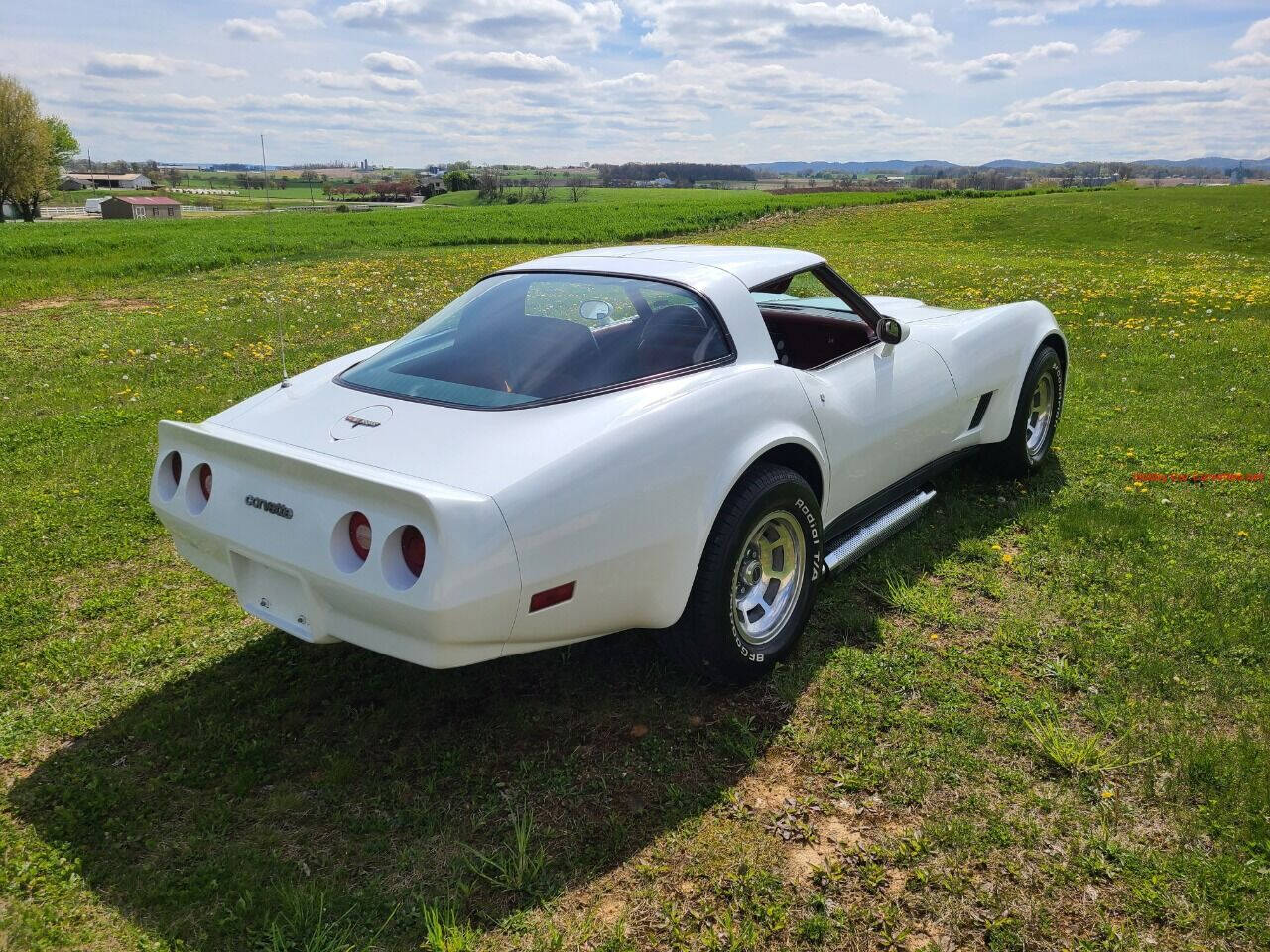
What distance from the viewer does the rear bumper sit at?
2.24 m

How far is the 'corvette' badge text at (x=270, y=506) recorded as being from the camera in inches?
99.8

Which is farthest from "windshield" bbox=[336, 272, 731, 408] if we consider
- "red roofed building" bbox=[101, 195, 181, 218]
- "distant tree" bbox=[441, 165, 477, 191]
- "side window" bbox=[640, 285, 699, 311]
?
"red roofed building" bbox=[101, 195, 181, 218]

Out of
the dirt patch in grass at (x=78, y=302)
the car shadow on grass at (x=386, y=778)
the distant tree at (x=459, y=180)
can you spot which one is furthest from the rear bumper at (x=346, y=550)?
the distant tree at (x=459, y=180)

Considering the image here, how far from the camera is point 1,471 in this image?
5383 millimetres

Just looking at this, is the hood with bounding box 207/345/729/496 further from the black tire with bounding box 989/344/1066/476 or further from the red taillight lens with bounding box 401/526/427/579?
the black tire with bounding box 989/344/1066/476

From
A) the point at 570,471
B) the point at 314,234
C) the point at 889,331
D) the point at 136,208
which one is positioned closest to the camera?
the point at 570,471

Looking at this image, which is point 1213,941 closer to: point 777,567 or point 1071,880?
point 1071,880

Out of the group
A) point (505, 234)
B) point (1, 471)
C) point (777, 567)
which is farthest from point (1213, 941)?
point (505, 234)

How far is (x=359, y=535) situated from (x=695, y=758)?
1.25 m

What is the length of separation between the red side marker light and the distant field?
11588 mm

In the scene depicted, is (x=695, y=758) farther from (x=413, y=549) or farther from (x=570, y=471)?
(x=413, y=549)

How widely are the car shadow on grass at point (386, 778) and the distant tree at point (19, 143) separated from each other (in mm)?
69686

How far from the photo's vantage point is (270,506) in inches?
102

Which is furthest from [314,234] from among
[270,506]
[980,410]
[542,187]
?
[542,187]
